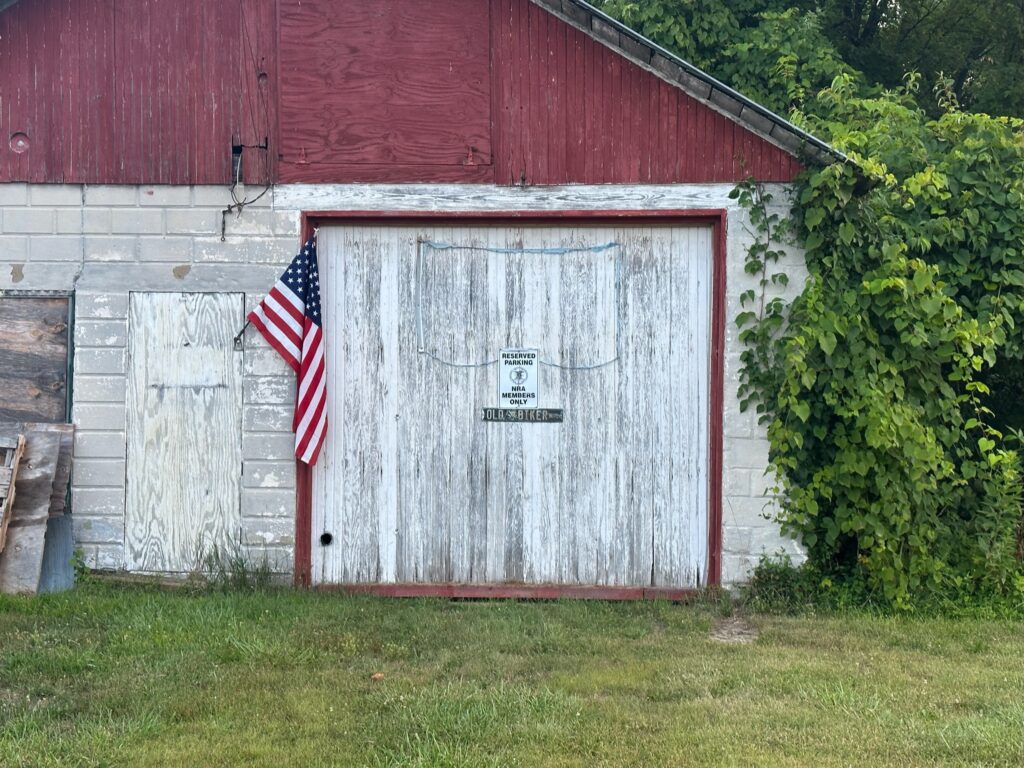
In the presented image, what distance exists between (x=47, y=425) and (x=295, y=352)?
192 cm

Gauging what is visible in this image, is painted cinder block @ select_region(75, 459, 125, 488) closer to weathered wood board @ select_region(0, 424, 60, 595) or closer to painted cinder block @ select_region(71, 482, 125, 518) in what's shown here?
painted cinder block @ select_region(71, 482, 125, 518)

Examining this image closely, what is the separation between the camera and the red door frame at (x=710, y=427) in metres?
7.58

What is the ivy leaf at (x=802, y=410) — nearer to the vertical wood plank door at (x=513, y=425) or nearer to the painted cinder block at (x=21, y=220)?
the vertical wood plank door at (x=513, y=425)

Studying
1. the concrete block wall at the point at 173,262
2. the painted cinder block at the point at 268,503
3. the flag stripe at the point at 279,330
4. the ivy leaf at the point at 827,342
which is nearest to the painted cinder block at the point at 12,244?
the concrete block wall at the point at 173,262

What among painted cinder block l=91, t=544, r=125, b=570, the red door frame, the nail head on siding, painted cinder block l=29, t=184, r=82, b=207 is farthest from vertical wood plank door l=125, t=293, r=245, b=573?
the nail head on siding

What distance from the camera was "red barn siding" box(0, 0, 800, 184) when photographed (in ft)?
25.1

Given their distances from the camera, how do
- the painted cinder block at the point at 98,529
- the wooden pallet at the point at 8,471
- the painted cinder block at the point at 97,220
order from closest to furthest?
the wooden pallet at the point at 8,471 → the painted cinder block at the point at 98,529 → the painted cinder block at the point at 97,220

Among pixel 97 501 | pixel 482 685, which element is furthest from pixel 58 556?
pixel 482 685

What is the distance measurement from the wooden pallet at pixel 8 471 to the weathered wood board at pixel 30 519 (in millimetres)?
62

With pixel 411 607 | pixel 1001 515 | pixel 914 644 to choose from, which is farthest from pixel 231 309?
pixel 1001 515

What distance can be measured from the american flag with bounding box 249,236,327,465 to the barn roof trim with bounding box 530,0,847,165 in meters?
2.58

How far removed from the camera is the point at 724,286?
7547 mm

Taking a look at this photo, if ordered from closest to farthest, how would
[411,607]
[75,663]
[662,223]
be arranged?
[75,663] → [411,607] → [662,223]

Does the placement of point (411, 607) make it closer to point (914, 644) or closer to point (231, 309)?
point (231, 309)
